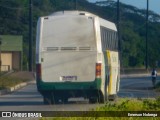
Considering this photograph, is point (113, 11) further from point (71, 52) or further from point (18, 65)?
point (71, 52)

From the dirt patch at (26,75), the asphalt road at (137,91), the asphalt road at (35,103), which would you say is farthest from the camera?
the dirt patch at (26,75)

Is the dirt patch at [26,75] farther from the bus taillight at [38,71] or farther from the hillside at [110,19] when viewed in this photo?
the bus taillight at [38,71]

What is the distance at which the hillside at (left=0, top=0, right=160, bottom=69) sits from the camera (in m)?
92.4

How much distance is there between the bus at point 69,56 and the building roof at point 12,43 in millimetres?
52921

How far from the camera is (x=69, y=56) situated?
1071 inches

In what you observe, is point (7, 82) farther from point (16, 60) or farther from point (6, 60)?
point (16, 60)

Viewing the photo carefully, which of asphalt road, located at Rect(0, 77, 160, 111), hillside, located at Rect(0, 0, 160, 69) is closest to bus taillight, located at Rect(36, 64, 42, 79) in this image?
asphalt road, located at Rect(0, 77, 160, 111)

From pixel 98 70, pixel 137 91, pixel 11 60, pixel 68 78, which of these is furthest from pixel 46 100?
pixel 11 60

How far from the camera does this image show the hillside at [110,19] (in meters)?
92.4

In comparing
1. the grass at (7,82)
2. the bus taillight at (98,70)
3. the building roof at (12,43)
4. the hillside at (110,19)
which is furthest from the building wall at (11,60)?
the bus taillight at (98,70)

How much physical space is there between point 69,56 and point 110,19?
7677 centimetres

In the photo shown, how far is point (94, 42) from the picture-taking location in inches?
1070

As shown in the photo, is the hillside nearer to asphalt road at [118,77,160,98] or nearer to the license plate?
asphalt road at [118,77,160,98]

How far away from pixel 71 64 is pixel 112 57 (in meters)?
3.82
